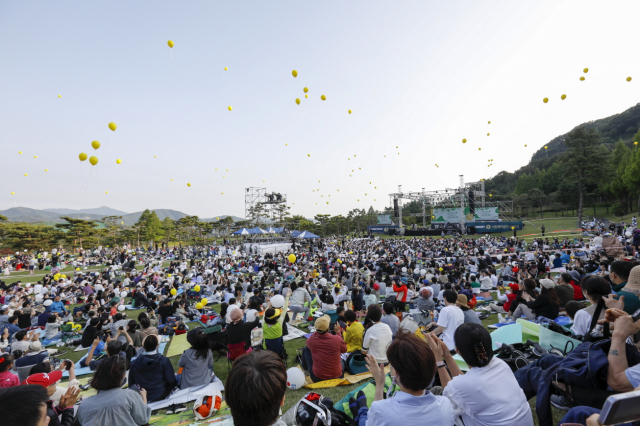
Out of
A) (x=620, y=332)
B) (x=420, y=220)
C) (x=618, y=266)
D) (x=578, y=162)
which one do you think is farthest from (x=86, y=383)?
(x=420, y=220)

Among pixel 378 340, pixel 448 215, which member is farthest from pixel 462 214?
pixel 378 340

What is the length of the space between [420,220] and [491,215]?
28369mm

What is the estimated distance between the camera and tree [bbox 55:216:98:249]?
33.8 metres

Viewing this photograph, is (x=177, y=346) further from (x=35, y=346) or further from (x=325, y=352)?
(x=325, y=352)

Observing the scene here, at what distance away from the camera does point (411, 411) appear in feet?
4.99

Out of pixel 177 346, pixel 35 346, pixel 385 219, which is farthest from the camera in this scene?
pixel 385 219

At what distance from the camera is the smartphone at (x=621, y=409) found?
2.84 ft

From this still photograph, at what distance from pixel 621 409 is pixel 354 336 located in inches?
163

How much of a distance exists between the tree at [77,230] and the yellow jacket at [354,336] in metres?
41.3

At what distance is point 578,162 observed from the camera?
3216cm

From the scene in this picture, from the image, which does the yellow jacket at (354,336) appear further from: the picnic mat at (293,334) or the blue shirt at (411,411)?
the blue shirt at (411,411)

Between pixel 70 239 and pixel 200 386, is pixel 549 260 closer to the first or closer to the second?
pixel 200 386

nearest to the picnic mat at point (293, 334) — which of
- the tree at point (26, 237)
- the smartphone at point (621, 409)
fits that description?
the smartphone at point (621, 409)

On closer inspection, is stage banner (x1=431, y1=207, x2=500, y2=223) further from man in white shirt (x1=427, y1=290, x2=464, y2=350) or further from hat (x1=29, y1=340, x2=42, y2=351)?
hat (x1=29, y1=340, x2=42, y2=351)
